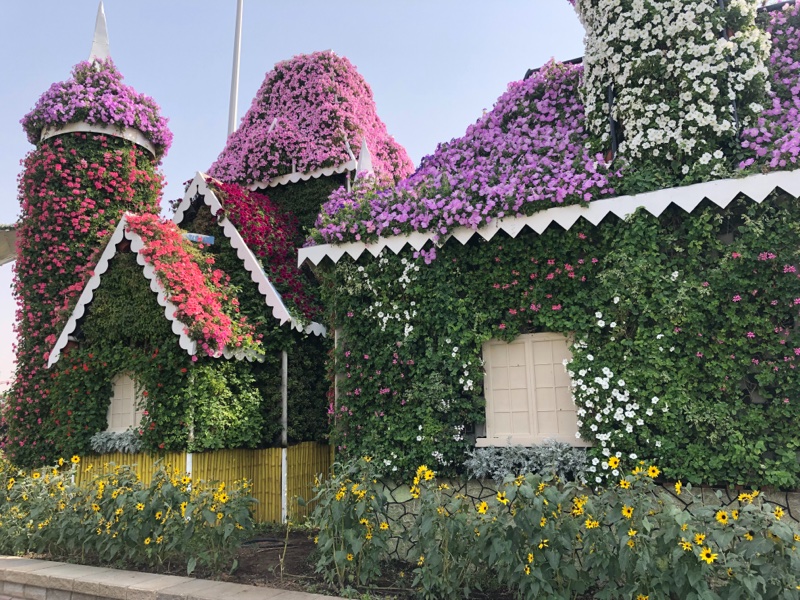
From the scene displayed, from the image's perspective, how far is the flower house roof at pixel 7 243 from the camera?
15217 mm

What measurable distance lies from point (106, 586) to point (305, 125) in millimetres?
9345

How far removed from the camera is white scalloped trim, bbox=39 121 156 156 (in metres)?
11.3

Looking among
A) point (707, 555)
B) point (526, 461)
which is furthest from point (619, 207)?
point (707, 555)

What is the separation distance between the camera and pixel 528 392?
700cm

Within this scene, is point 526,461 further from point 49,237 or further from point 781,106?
point 49,237

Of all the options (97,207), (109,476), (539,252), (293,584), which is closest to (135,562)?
(109,476)

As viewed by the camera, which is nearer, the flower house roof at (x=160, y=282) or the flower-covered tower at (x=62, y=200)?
the flower house roof at (x=160, y=282)

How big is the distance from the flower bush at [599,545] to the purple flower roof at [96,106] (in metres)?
9.53

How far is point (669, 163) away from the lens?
6555 mm

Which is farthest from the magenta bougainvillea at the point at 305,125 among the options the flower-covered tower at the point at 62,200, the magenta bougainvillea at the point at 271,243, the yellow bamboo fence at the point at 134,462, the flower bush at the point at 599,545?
the flower bush at the point at 599,545

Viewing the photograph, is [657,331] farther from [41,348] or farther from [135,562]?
[41,348]

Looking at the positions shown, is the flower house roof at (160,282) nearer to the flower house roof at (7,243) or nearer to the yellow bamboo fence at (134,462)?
the yellow bamboo fence at (134,462)

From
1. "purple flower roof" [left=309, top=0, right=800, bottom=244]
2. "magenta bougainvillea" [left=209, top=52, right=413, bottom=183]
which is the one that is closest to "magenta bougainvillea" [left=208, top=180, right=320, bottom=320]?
"magenta bougainvillea" [left=209, top=52, right=413, bottom=183]

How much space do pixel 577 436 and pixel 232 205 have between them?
23.8 ft
